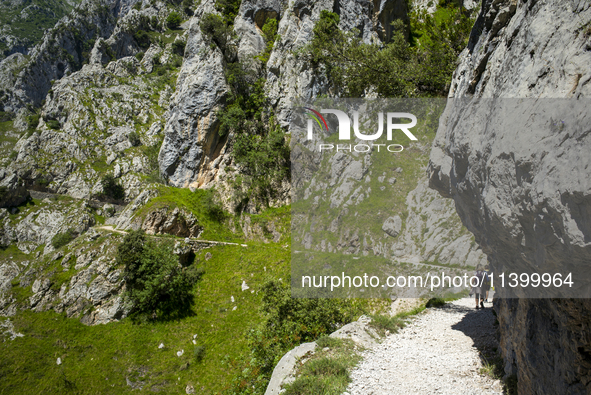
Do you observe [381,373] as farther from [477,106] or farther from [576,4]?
[576,4]

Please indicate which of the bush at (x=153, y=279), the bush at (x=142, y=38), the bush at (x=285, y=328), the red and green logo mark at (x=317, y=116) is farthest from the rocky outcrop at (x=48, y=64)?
the bush at (x=285, y=328)

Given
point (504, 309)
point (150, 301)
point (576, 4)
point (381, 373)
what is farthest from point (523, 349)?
point (150, 301)

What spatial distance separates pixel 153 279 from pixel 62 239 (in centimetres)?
3502

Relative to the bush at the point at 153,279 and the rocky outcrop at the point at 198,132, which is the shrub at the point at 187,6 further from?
the bush at the point at 153,279

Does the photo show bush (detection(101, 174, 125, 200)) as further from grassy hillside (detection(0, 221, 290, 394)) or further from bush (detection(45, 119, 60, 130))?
grassy hillside (detection(0, 221, 290, 394))

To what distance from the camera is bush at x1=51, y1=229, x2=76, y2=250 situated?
43944 mm

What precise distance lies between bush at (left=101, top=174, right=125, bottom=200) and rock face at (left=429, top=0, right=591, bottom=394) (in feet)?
200

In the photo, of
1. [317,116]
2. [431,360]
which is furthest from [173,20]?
[431,360]

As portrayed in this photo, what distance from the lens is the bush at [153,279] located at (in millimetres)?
20312

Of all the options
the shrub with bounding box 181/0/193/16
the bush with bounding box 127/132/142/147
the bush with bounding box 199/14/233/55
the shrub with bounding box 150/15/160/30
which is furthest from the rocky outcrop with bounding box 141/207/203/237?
the shrub with bounding box 181/0/193/16

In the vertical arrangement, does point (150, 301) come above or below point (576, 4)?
below

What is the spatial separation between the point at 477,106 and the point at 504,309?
5.16m

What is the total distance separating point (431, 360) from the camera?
8.16m

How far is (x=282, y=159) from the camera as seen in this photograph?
29.1 m
